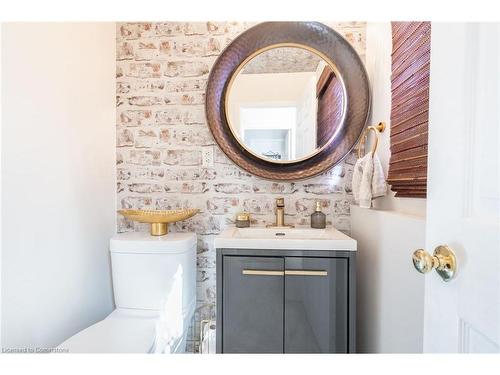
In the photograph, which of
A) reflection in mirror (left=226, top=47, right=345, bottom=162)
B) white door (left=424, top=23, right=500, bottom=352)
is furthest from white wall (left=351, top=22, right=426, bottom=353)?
white door (left=424, top=23, right=500, bottom=352)

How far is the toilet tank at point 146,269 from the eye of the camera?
123 centimetres

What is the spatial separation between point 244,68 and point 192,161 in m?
0.62

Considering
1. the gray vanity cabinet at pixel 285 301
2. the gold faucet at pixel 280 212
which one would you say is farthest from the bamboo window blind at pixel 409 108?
the gold faucet at pixel 280 212

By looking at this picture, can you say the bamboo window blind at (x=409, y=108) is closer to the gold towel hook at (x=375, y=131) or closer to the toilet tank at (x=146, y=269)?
the gold towel hook at (x=375, y=131)

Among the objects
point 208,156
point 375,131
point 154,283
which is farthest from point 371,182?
point 154,283

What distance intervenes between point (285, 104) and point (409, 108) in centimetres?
64

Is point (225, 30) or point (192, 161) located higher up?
point (225, 30)

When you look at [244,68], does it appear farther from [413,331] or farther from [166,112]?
[413,331]

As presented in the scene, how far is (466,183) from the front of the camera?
0.43m

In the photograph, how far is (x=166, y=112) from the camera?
1514mm

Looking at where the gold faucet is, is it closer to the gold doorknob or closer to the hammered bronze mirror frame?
the hammered bronze mirror frame

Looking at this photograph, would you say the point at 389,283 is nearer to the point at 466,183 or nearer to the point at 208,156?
the point at 466,183

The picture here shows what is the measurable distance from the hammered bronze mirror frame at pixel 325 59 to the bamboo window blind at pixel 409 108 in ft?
0.89

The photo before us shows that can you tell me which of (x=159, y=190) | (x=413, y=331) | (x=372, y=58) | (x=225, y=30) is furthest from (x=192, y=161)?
(x=413, y=331)
